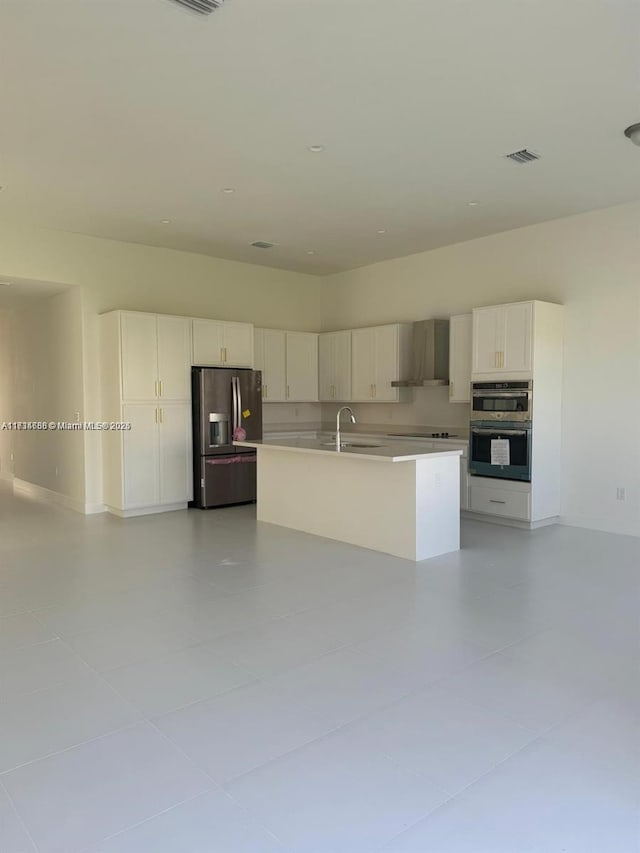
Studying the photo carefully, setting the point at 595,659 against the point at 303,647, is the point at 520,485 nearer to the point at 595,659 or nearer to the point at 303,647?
the point at 595,659

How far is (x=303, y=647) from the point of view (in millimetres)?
3227

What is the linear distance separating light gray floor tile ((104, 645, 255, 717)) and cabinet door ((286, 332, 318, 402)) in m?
5.89

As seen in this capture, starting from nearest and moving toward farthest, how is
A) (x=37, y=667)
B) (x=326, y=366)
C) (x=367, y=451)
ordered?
(x=37, y=667) < (x=367, y=451) < (x=326, y=366)

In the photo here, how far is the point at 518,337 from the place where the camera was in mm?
6141

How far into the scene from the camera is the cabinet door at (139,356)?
6.72 metres

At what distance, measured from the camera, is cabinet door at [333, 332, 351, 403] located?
336 inches

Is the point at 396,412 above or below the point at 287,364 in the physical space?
below

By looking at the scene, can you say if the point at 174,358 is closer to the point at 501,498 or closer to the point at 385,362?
the point at 385,362

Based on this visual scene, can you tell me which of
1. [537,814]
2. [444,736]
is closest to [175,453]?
[444,736]

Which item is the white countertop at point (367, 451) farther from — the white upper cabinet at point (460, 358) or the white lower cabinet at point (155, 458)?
the white upper cabinet at point (460, 358)

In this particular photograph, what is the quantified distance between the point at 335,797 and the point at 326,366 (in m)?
7.23

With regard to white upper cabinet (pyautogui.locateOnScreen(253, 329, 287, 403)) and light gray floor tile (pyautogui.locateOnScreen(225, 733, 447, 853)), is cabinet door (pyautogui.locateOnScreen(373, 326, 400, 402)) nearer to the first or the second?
white upper cabinet (pyautogui.locateOnScreen(253, 329, 287, 403))

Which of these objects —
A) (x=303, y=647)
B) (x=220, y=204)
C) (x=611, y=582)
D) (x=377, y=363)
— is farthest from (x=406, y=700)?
(x=377, y=363)

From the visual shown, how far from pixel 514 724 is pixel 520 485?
156 inches
